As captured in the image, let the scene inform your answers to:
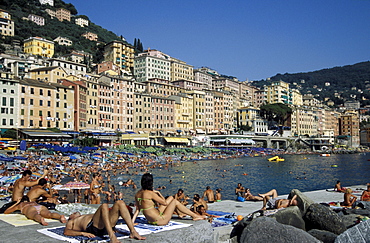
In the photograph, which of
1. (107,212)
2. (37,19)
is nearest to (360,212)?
(107,212)

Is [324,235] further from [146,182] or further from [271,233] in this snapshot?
[146,182]

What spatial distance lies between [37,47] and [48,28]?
4364 cm

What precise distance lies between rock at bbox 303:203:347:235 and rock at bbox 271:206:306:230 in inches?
19.1

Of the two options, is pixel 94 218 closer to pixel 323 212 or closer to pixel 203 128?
pixel 323 212

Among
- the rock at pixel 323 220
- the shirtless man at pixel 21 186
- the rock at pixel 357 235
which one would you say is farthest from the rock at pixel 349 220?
the shirtless man at pixel 21 186

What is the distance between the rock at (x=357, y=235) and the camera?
8.84 m

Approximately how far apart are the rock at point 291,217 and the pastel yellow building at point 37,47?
4543 inches

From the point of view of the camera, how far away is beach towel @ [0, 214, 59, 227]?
7916 mm

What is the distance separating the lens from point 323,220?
10.3 metres

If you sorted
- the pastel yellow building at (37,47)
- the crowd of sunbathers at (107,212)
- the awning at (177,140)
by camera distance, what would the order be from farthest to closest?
the pastel yellow building at (37,47)
the awning at (177,140)
the crowd of sunbathers at (107,212)

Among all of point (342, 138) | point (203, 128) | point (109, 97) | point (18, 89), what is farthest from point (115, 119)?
point (342, 138)

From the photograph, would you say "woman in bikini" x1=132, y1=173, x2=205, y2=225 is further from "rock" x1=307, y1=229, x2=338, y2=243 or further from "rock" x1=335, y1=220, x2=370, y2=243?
"rock" x1=335, y1=220, x2=370, y2=243

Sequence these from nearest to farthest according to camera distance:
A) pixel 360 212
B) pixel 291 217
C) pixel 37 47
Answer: pixel 291 217 → pixel 360 212 → pixel 37 47

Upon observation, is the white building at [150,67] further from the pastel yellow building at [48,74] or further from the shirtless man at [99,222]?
the shirtless man at [99,222]
